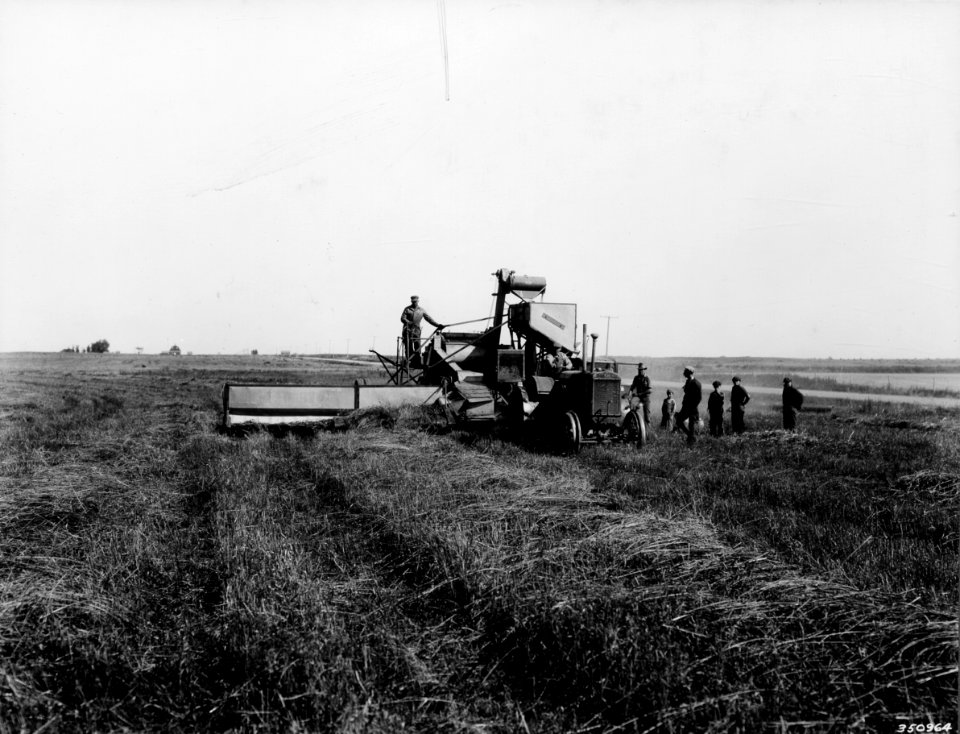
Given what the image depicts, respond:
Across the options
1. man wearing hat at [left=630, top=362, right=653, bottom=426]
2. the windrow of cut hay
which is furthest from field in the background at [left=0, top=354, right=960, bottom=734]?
man wearing hat at [left=630, top=362, right=653, bottom=426]

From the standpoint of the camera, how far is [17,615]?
11.4 ft

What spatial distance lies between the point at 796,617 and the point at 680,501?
295 cm

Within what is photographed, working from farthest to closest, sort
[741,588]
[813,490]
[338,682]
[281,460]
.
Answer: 1. [281,460]
2. [813,490]
3. [741,588]
4. [338,682]

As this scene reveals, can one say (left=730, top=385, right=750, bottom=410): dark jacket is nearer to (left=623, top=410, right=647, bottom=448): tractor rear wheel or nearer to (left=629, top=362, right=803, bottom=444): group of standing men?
(left=629, top=362, right=803, bottom=444): group of standing men

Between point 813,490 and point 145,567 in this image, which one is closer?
point 145,567

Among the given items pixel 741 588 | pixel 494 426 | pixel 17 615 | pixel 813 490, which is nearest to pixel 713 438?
pixel 494 426

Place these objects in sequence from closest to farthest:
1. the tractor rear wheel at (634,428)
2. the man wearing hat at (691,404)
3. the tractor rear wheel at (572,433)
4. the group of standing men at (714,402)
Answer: the tractor rear wheel at (572,433) < the tractor rear wheel at (634,428) < the man wearing hat at (691,404) < the group of standing men at (714,402)

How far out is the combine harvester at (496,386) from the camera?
1115 cm

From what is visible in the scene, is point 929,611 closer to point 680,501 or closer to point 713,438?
point 680,501

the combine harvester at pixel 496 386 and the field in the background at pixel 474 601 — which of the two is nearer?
the field in the background at pixel 474 601

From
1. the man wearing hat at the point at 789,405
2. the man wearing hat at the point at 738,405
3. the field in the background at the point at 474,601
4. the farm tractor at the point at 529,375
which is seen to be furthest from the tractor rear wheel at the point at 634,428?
the man wearing hat at the point at 789,405

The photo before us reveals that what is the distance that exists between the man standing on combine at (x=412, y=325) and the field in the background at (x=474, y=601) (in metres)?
6.18

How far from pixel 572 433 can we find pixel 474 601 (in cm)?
653

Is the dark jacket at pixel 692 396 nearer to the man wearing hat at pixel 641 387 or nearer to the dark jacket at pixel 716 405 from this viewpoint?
the dark jacket at pixel 716 405
